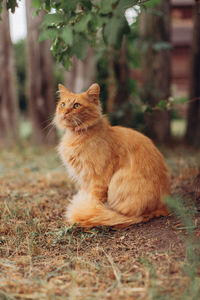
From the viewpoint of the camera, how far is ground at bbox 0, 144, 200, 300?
5.12 feet

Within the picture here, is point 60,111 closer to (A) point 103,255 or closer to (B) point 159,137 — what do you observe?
(A) point 103,255

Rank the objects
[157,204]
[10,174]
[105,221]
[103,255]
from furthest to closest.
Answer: [10,174]
[157,204]
[105,221]
[103,255]

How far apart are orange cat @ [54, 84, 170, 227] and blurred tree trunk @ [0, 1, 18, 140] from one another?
3.36 m

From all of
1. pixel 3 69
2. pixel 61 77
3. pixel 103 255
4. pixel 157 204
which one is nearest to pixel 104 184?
pixel 157 204

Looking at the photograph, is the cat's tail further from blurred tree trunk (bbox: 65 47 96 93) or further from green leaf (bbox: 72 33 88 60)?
blurred tree trunk (bbox: 65 47 96 93)

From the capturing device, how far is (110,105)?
5.25 m

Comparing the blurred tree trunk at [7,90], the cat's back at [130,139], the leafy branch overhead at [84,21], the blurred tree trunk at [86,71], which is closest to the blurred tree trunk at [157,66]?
the blurred tree trunk at [86,71]

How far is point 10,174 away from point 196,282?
3.17 meters

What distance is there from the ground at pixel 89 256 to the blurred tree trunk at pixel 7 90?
286 centimetres

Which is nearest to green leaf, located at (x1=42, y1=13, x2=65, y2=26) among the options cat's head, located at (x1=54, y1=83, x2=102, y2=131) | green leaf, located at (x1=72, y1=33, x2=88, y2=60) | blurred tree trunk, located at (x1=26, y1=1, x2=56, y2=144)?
green leaf, located at (x1=72, y1=33, x2=88, y2=60)

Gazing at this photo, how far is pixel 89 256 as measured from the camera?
1985mm

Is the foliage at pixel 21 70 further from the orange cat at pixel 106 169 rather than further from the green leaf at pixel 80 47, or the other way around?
the green leaf at pixel 80 47

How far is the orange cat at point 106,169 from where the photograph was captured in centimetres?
241

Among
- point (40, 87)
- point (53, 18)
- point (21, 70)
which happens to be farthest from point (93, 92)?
point (21, 70)
